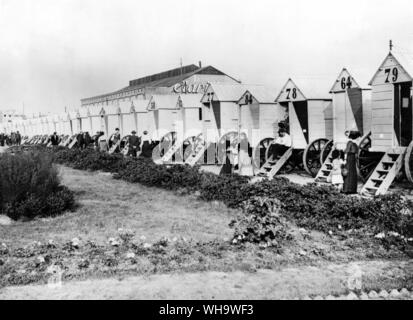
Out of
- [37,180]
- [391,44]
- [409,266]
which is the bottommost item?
[409,266]

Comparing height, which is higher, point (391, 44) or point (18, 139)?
point (391, 44)

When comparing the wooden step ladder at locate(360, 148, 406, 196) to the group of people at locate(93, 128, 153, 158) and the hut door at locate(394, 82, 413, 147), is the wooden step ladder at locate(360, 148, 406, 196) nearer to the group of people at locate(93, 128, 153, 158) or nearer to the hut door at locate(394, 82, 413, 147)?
the hut door at locate(394, 82, 413, 147)

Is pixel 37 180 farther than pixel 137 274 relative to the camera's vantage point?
Yes

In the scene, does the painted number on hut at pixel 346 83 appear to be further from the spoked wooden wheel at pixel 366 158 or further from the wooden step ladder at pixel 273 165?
the wooden step ladder at pixel 273 165

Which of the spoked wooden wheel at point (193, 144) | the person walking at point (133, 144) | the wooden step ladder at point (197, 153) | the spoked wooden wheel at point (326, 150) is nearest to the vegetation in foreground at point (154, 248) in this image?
the spoked wooden wheel at point (326, 150)

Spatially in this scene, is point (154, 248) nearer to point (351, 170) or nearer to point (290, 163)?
point (351, 170)

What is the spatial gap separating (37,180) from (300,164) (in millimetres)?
10690

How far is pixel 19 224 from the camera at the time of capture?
10203 mm

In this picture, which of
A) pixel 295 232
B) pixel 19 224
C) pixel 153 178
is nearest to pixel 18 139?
pixel 153 178

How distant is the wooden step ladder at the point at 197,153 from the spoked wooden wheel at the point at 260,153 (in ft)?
12.0

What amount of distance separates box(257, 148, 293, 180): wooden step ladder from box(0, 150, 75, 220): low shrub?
755cm

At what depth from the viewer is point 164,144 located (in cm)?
2517

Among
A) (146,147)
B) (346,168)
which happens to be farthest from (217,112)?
(346,168)

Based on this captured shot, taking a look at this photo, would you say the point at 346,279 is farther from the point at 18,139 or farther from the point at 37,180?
the point at 18,139
